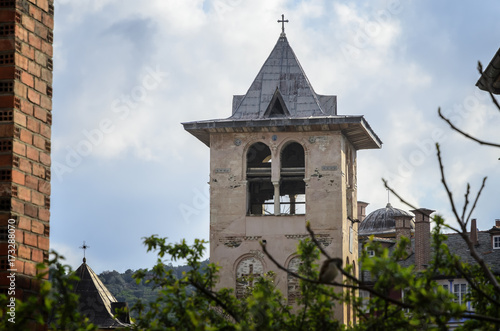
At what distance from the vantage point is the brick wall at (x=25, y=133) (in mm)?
10453

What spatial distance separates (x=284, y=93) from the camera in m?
44.5

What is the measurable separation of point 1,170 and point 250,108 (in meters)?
33.9

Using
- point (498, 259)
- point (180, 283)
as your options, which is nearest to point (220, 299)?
point (180, 283)

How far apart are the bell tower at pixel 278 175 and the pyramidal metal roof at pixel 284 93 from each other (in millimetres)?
38

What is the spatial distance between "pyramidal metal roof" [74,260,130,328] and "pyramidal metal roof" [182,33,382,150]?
7482mm

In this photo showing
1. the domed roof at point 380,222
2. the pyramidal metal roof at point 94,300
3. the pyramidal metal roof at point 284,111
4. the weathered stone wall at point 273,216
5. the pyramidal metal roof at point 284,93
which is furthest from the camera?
the domed roof at point 380,222

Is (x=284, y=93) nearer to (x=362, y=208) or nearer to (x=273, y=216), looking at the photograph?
(x=273, y=216)

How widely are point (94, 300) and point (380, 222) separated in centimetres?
3595

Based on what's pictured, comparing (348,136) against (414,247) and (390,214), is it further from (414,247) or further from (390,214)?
(390,214)

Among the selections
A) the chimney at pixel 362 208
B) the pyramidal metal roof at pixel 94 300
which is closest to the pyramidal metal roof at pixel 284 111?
the pyramidal metal roof at pixel 94 300

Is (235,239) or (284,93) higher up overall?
(284,93)

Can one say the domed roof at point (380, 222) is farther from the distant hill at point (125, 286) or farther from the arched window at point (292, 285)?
the arched window at point (292, 285)

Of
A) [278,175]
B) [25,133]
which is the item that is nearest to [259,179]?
[278,175]

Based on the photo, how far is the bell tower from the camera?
42469 mm
